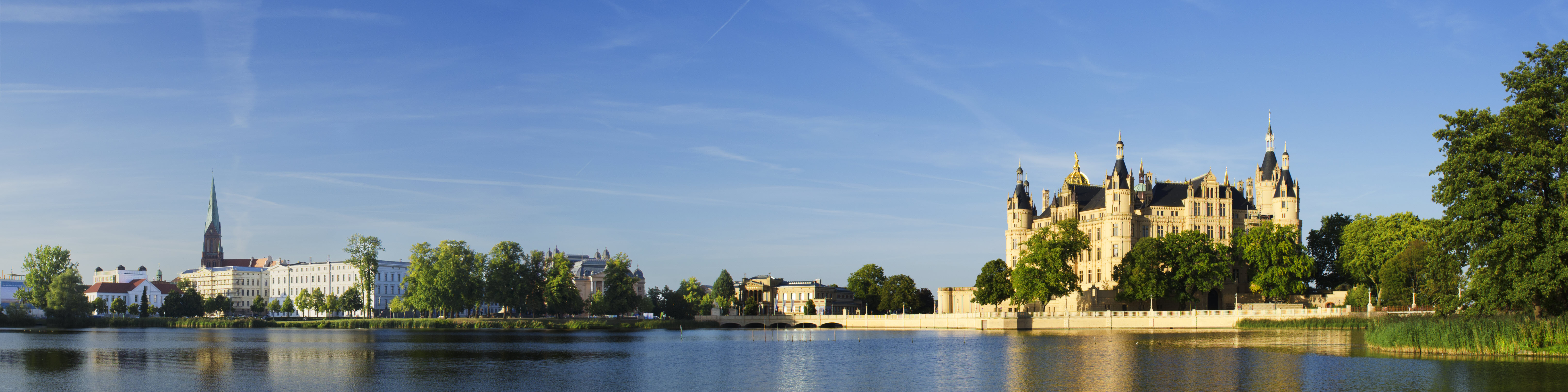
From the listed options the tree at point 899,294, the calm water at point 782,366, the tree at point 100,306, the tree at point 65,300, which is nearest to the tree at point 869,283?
the tree at point 899,294

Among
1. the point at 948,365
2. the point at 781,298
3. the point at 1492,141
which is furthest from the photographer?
the point at 781,298

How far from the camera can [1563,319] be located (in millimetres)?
41219

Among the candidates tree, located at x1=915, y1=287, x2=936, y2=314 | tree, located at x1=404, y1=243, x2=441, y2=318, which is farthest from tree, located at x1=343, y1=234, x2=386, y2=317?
tree, located at x1=915, y1=287, x2=936, y2=314

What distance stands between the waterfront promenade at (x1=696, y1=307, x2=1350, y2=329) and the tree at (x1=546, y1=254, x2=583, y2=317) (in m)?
33.4

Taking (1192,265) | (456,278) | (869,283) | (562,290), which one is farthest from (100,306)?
(1192,265)

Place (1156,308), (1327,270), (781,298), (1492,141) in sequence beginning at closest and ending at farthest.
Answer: (1492,141), (1156,308), (1327,270), (781,298)

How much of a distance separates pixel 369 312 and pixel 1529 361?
13341 centimetres

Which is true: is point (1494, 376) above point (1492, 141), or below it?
below

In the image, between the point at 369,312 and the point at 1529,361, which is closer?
the point at 1529,361

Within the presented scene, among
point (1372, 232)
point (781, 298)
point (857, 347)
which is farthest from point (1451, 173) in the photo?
point (781, 298)

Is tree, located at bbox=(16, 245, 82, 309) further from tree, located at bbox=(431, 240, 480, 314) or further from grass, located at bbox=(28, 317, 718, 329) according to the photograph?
tree, located at bbox=(431, 240, 480, 314)

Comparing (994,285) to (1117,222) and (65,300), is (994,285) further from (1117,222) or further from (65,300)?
(65,300)

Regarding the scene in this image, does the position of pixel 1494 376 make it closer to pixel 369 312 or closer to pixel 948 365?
pixel 948 365

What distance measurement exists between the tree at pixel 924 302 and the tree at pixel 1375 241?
4950cm
